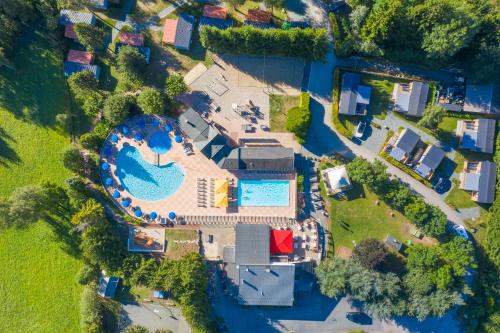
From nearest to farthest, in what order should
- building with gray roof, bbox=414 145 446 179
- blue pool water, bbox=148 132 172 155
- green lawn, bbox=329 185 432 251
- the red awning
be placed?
building with gray roof, bbox=414 145 446 179
the red awning
green lawn, bbox=329 185 432 251
blue pool water, bbox=148 132 172 155

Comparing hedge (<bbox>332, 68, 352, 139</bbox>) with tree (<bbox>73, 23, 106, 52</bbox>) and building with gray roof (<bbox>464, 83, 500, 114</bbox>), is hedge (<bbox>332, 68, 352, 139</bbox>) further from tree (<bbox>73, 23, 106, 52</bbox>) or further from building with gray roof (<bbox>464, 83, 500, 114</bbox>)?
tree (<bbox>73, 23, 106, 52</bbox>)

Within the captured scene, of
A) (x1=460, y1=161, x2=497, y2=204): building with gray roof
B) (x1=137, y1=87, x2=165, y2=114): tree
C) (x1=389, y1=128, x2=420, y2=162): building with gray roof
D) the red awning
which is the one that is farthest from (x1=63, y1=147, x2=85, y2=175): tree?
(x1=460, y1=161, x2=497, y2=204): building with gray roof

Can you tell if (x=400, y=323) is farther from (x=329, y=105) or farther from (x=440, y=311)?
(x=329, y=105)

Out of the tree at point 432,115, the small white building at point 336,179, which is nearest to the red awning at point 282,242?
the small white building at point 336,179

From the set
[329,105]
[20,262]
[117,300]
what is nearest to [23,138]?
[20,262]

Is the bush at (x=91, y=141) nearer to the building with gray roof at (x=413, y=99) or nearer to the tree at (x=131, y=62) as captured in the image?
the tree at (x=131, y=62)

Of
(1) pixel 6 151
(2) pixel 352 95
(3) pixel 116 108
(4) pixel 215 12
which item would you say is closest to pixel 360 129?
(2) pixel 352 95
